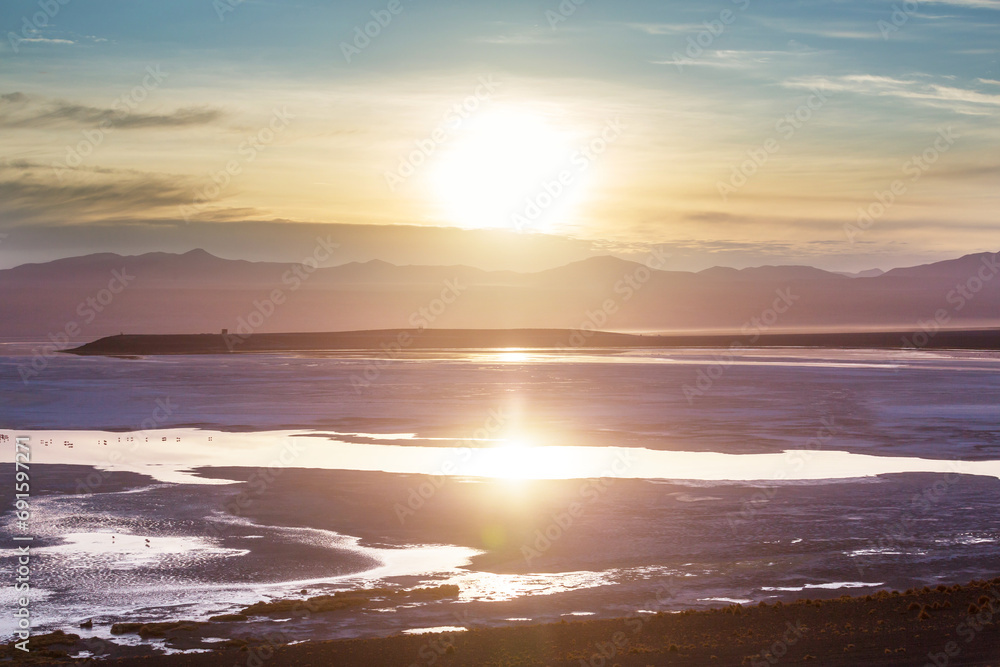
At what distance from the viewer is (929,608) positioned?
11.1 m

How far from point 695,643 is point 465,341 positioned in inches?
4508

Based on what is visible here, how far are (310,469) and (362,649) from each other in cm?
1206

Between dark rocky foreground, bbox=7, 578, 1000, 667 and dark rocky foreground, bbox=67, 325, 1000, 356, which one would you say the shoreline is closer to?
dark rocky foreground, bbox=67, 325, 1000, 356

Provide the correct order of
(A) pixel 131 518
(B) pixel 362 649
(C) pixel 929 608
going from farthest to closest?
(A) pixel 131 518 → (C) pixel 929 608 → (B) pixel 362 649

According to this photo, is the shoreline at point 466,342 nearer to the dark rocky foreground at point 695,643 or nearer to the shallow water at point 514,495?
the shallow water at point 514,495

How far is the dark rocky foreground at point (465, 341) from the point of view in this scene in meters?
102

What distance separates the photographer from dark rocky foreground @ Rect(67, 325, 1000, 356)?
102188 mm

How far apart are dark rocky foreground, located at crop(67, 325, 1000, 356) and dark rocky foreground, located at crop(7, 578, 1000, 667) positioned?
86199 mm

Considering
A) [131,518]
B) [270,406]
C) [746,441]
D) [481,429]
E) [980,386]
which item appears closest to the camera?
[131,518]

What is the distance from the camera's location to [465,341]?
4904 inches

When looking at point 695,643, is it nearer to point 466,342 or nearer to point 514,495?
point 514,495

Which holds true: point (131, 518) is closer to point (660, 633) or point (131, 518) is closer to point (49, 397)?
point (660, 633)

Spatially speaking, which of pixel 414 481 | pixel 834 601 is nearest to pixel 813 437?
pixel 414 481

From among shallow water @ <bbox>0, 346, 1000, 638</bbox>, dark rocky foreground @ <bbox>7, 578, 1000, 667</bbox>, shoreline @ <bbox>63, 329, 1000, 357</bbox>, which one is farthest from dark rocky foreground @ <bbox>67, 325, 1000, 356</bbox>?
dark rocky foreground @ <bbox>7, 578, 1000, 667</bbox>
